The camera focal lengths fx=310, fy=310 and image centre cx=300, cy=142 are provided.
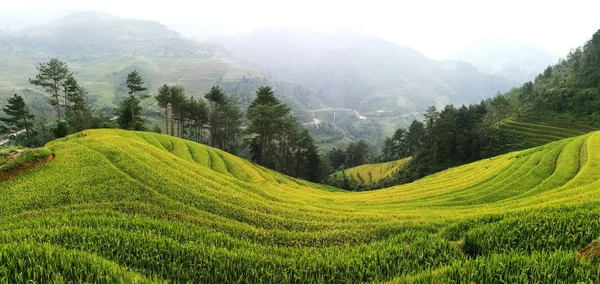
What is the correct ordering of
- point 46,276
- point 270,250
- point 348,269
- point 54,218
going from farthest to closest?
point 54,218
point 270,250
point 348,269
point 46,276

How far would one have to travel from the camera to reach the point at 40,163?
13.6m

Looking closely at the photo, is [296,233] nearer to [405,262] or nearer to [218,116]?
[405,262]

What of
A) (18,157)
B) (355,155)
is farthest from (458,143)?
(18,157)

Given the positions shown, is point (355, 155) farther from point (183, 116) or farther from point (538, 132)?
point (183, 116)

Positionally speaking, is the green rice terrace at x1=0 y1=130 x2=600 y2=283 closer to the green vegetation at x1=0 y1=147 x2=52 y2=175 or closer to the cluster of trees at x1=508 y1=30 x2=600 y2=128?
the green vegetation at x1=0 y1=147 x2=52 y2=175

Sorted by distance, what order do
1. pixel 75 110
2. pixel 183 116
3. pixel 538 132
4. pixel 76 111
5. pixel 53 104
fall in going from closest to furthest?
pixel 53 104 → pixel 76 111 → pixel 75 110 → pixel 183 116 → pixel 538 132

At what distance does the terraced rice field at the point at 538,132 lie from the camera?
66.2 meters

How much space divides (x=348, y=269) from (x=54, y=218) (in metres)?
7.51

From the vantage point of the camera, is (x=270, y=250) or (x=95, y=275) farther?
(x=270, y=250)

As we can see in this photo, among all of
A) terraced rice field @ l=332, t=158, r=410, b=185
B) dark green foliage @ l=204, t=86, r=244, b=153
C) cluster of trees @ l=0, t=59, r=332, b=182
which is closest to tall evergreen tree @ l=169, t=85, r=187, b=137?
cluster of trees @ l=0, t=59, r=332, b=182

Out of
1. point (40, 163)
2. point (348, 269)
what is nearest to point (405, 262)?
point (348, 269)

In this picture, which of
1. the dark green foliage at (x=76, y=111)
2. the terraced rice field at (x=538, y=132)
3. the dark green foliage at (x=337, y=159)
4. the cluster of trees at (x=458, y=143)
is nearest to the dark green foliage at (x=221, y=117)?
the dark green foliage at (x=76, y=111)

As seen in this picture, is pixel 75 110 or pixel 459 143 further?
pixel 459 143

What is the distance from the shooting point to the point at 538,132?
70.2 m
